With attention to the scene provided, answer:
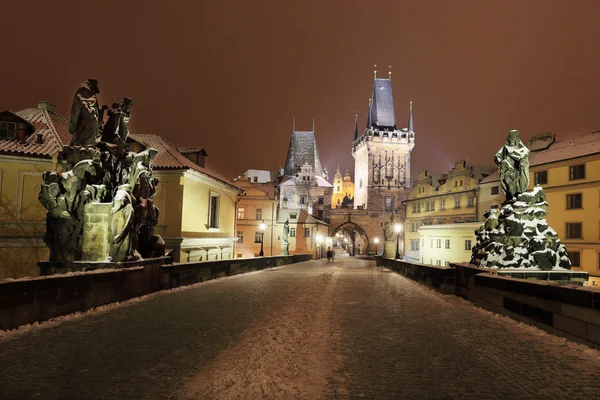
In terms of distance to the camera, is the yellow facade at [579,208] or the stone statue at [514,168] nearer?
the stone statue at [514,168]

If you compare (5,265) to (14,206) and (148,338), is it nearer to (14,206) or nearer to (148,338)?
(14,206)

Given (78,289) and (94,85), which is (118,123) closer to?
(94,85)

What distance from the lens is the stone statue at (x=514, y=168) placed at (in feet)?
36.4

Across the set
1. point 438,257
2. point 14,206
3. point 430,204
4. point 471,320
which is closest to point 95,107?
point 471,320

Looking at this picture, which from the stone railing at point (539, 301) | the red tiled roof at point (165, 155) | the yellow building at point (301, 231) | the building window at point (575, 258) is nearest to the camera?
the stone railing at point (539, 301)

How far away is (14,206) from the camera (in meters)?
20.9

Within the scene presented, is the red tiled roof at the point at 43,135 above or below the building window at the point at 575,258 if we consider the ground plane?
above

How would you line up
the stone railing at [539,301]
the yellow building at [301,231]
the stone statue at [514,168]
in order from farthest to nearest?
the yellow building at [301,231]
the stone statue at [514,168]
the stone railing at [539,301]

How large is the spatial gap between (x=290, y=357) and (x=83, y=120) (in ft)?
29.7

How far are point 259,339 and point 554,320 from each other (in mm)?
4750

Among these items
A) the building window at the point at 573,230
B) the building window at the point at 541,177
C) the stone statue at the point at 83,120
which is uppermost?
the building window at the point at 541,177

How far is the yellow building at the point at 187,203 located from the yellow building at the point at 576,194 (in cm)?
2788

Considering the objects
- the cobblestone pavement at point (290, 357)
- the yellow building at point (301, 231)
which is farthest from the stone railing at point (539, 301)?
the yellow building at point (301, 231)

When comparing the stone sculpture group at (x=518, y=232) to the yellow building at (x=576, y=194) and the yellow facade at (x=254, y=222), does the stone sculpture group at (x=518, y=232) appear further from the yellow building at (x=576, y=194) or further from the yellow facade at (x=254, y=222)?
the yellow facade at (x=254, y=222)
